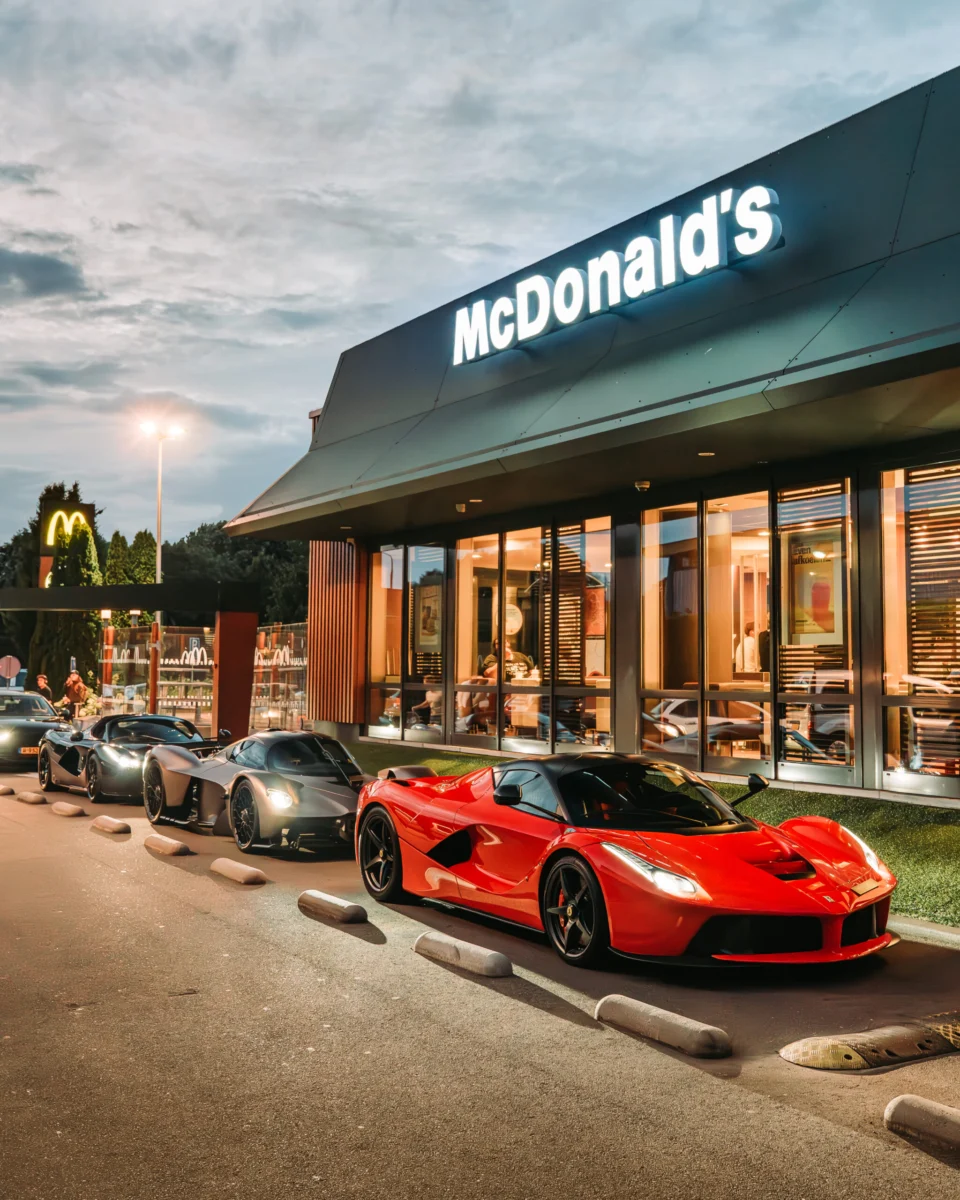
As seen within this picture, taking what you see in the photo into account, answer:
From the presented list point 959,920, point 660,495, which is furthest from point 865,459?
point 959,920

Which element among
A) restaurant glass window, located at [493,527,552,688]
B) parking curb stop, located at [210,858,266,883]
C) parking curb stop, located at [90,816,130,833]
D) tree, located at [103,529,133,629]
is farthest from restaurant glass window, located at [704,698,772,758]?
tree, located at [103,529,133,629]

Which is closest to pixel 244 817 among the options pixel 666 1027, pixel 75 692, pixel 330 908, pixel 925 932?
pixel 330 908

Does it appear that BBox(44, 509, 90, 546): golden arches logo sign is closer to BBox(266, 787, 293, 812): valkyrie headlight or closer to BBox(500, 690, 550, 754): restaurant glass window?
BBox(500, 690, 550, 754): restaurant glass window

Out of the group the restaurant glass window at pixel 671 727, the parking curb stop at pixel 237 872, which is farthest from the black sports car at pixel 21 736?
the parking curb stop at pixel 237 872

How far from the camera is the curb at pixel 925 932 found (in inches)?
347

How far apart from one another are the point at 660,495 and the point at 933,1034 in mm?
11712

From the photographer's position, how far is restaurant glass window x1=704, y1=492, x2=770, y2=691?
15.5 meters

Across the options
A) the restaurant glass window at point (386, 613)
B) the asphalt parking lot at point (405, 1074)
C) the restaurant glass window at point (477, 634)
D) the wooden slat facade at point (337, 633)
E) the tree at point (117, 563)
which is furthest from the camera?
the tree at point (117, 563)

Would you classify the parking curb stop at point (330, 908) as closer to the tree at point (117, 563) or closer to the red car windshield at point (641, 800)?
the red car windshield at point (641, 800)

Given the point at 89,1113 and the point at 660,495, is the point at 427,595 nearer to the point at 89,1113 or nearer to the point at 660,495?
the point at 660,495

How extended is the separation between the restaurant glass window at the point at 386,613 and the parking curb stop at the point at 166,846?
1086cm

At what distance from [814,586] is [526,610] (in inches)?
250

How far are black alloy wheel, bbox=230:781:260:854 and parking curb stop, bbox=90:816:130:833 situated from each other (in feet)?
6.53

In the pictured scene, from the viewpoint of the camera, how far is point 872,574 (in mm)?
13953
